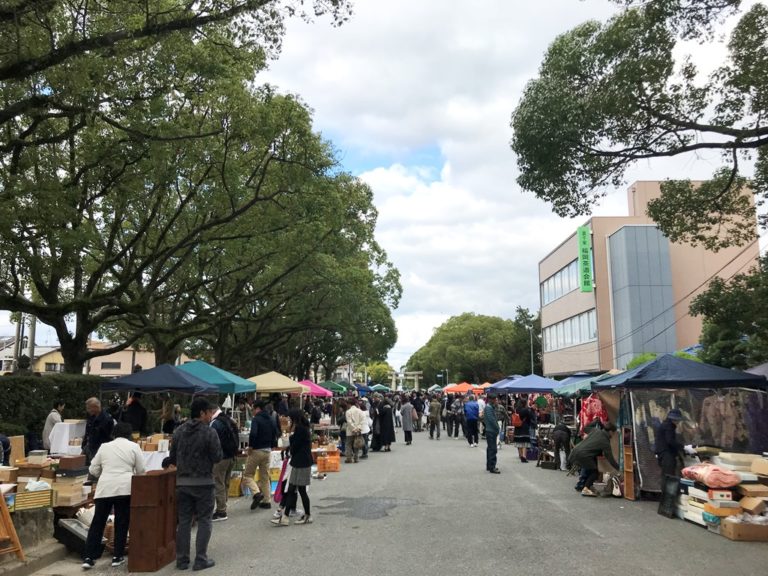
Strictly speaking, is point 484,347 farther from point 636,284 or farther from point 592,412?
point 592,412

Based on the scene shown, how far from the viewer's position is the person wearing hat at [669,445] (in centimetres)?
1000

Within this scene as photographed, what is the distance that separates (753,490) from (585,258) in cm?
3142

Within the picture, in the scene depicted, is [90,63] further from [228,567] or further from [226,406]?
[226,406]

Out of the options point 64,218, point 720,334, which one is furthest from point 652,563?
point 720,334

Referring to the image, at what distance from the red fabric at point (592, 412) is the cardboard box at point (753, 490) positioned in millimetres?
3931

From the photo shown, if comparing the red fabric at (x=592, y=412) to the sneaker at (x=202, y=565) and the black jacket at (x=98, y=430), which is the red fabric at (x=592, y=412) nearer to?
the sneaker at (x=202, y=565)

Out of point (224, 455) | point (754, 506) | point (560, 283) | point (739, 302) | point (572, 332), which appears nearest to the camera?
point (754, 506)

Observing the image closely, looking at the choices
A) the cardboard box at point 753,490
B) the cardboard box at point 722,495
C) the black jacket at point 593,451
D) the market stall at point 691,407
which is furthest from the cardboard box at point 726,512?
the black jacket at point 593,451

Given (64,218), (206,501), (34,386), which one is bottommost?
(206,501)

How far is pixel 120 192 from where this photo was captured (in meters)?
14.7

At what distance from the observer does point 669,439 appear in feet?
33.0

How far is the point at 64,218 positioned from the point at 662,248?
106ft

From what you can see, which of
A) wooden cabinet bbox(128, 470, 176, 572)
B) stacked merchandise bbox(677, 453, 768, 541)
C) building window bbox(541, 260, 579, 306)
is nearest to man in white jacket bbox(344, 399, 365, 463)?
stacked merchandise bbox(677, 453, 768, 541)

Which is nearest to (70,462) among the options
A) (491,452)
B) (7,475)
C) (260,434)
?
(7,475)
